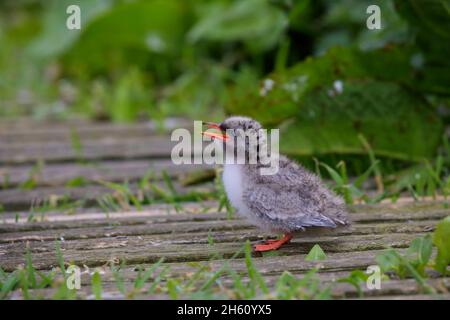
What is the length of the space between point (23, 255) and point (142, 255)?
509 millimetres

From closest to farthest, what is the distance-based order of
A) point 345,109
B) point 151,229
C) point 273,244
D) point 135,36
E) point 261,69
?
point 273,244
point 151,229
point 345,109
point 261,69
point 135,36

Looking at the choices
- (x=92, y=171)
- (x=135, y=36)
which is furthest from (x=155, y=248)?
(x=135, y=36)

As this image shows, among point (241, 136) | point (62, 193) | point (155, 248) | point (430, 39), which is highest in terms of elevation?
point (430, 39)

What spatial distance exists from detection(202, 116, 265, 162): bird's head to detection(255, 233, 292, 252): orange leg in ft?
1.31

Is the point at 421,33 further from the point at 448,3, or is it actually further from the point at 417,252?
the point at 417,252

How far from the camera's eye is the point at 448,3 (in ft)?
15.9

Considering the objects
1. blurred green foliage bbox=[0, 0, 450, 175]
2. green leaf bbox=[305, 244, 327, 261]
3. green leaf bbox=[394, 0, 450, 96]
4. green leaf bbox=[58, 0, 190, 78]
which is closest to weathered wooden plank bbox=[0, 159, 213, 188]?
blurred green foliage bbox=[0, 0, 450, 175]

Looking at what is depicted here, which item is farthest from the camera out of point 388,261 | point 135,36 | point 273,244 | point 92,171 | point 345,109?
point 135,36

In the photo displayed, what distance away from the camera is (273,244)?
3457mm

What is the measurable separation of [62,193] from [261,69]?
404cm

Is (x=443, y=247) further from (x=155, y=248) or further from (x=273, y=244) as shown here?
(x=155, y=248)

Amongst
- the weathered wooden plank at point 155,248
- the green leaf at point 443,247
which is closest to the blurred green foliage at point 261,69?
the weathered wooden plank at point 155,248

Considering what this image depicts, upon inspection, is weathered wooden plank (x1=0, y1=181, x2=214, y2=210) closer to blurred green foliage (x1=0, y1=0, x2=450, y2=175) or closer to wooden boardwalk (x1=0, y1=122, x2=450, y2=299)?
wooden boardwalk (x1=0, y1=122, x2=450, y2=299)

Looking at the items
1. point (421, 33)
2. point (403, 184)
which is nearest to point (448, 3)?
point (421, 33)
